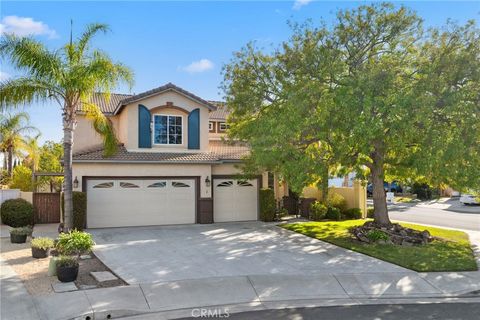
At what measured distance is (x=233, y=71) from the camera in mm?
19094

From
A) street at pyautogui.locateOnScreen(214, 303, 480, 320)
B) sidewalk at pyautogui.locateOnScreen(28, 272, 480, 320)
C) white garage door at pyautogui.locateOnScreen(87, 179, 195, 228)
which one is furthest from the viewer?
white garage door at pyautogui.locateOnScreen(87, 179, 195, 228)

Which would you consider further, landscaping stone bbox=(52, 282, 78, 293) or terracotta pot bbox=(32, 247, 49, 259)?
terracotta pot bbox=(32, 247, 49, 259)

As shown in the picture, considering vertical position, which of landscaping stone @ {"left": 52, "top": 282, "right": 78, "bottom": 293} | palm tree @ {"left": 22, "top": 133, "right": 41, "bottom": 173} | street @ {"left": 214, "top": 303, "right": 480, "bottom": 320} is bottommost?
street @ {"left": 214, "top": 303, "right": 480, "bottom": 320}

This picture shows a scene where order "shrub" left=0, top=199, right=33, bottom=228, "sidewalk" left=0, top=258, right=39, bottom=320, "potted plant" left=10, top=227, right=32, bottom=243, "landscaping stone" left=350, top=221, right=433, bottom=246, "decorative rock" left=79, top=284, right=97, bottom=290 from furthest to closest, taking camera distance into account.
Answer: "shrub" left=0, top=199, right=33, bottom=228
"landscaping stone" left=350, top=221, right=433, bottom=246
"potted plant" left=10, top=227, right=32, bottom=243
"decorative rock" left=79, top=284, right=97, bottom=290
"sidewalk" left=0, top=258, right=39, bottom=320

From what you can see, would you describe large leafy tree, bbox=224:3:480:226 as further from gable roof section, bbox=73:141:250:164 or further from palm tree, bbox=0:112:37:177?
palm tree, bbox=0:112:37:177

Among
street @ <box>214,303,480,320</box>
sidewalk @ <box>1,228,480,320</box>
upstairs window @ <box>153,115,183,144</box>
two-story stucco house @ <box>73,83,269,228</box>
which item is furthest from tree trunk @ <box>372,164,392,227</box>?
upstairs window @ <box>153,115,183,144</box>

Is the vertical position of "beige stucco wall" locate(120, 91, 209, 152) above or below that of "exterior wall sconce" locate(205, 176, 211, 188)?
above

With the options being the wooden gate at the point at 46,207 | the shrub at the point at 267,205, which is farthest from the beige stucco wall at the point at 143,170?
the wooden gate at the point at 46,207

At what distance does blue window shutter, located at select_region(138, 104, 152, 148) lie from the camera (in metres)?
20.6

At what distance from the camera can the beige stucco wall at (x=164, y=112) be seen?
2056 centimetres

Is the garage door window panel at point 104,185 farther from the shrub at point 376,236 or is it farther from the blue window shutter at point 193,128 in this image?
the shrub at point 376,236

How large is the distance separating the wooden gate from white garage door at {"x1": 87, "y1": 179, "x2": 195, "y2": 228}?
11.2 feet

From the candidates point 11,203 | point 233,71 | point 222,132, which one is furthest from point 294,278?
point 222,132

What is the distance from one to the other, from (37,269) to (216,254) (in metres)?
5.28
